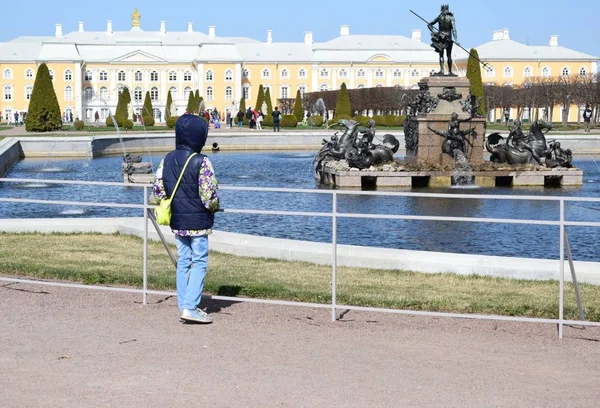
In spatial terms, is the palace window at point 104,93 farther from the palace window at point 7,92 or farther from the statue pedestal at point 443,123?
the statue pedestal at point 443,123

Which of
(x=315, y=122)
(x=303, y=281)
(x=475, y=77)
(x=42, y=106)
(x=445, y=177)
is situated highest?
(x=475, y=77)

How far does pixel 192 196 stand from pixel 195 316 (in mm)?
690

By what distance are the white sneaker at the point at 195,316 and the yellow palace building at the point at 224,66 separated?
84.9 m

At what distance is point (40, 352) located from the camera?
551 cm

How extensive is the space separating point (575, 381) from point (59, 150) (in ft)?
86.4

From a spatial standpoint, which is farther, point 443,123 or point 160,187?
point 443,123

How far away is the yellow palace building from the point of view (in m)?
91.8

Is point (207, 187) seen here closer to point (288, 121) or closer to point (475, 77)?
point (475, 77)

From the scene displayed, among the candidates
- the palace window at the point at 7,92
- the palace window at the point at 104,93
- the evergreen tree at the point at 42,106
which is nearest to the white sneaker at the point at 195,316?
the evergreen tree at the point at 42,106

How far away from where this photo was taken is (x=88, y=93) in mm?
92250

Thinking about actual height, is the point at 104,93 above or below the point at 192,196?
above

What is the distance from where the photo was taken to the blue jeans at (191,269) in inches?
245

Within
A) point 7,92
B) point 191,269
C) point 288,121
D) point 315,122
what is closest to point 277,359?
point 191,269

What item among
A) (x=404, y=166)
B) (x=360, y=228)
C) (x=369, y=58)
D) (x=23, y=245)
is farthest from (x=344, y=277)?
(x=369, y=58)
